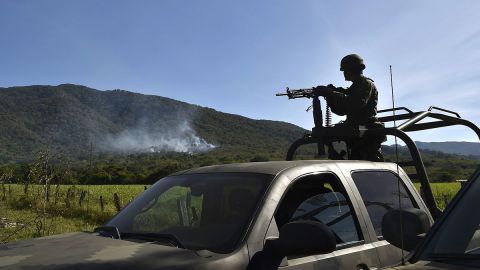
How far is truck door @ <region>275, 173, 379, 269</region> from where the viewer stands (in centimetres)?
312

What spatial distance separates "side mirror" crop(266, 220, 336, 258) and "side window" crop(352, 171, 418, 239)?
1078 mm

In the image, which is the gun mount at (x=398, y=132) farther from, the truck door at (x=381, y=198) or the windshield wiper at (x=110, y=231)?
the windshield wiper at (x=110, y=231)

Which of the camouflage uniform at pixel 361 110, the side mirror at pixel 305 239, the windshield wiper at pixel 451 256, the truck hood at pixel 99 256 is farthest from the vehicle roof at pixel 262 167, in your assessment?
the camouflage uniform at pixel 361 110

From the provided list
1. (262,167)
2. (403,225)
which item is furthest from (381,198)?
(403,225)

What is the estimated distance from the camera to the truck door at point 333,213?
10.2ft

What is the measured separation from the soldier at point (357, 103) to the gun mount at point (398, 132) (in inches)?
5.6

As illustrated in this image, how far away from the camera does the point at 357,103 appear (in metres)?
5.77

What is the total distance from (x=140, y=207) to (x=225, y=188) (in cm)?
69

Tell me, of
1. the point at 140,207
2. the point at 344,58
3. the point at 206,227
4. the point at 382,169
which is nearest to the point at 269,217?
the point at 206,227

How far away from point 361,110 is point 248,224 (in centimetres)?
341

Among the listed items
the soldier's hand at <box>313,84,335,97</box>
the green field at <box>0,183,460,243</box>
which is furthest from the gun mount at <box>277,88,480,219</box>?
the green field at <box>0,183,460,243</box>

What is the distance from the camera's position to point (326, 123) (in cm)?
598

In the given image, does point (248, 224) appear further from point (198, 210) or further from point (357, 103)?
point (357, 103)

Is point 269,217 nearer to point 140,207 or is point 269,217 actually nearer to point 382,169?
point 140,207
